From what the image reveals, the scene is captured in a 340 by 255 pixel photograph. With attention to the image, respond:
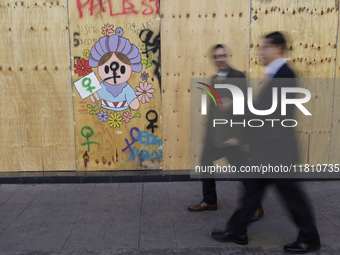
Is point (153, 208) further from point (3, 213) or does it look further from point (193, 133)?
point (3, 213)

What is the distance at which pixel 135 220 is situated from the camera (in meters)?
3.60

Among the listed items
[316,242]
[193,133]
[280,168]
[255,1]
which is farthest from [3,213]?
[255,1]

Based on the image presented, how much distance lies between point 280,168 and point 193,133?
2379 mm

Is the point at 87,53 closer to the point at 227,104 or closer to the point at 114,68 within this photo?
the point at 114,68

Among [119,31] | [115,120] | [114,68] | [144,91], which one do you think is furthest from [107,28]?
[115,120]

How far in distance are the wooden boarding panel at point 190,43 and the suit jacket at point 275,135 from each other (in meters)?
2.23

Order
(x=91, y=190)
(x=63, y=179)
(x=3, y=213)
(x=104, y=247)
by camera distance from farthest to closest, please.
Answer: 1. (x=63, y=179)
2. (x=91, y=190)
3. (x=3, y=213)
4. (x=104, y=247)

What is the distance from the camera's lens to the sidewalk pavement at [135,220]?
2979 millimetres

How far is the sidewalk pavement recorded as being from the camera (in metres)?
2.98

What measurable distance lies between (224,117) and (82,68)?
9.10ft

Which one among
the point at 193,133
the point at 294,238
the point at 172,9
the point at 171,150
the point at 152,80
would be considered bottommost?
the point at 294,238

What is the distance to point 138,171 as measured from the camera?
5.08 meters

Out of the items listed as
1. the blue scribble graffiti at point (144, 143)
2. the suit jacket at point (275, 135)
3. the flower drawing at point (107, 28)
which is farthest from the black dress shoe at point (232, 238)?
the flower drawing at point (107, 28)

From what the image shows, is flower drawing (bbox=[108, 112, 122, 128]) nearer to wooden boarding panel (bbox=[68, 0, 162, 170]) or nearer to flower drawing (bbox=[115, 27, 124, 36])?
wooden boarding panel (bbox=[68, 0, 162, 170])
